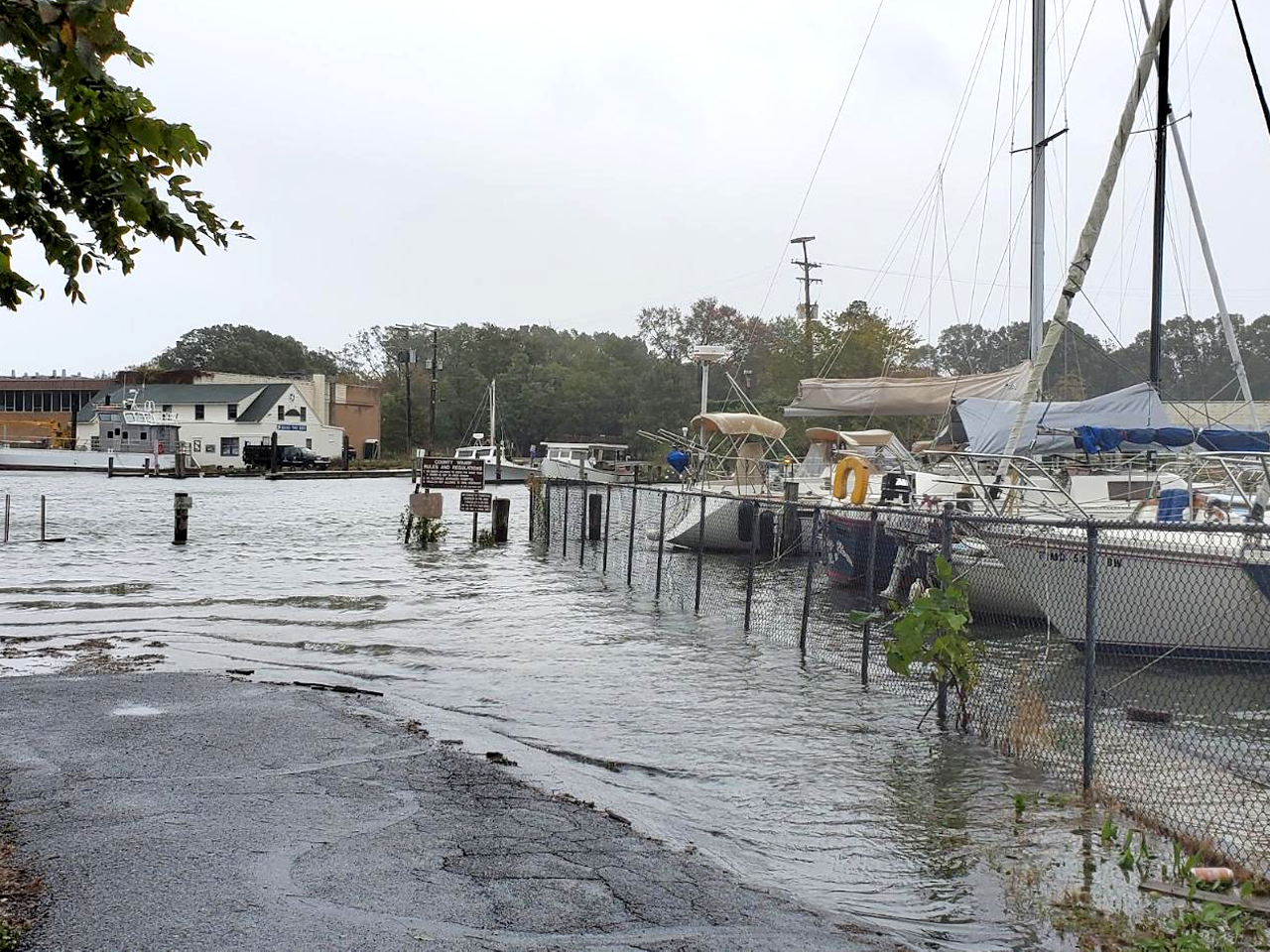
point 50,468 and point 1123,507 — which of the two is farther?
point 50,468

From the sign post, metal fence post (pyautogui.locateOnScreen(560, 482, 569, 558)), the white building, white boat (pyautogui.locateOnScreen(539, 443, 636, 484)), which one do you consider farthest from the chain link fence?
the white building

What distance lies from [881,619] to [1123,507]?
341 inches

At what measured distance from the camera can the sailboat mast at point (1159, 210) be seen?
22578 millimetres

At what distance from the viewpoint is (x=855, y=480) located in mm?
23219

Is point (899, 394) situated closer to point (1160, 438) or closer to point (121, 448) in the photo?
point (1160, 438)

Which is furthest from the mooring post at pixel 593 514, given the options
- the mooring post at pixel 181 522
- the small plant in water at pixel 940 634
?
the small plant in water at pixel 940 634

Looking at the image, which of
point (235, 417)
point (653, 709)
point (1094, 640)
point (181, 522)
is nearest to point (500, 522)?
point (181, 522)

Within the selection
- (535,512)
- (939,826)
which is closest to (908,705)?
(939,826)

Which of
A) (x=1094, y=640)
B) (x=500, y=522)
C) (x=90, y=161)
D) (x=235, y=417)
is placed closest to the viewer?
(x=90, y=161)

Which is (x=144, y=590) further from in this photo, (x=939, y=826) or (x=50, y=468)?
(x=50, y=468)

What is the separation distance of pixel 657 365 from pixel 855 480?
Result: 284 feet

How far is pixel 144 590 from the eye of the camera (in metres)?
19.9

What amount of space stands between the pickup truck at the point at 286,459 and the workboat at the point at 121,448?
12.9 feet

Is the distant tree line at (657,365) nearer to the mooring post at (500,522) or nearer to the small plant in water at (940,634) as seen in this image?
the mooring post at (500,522)
